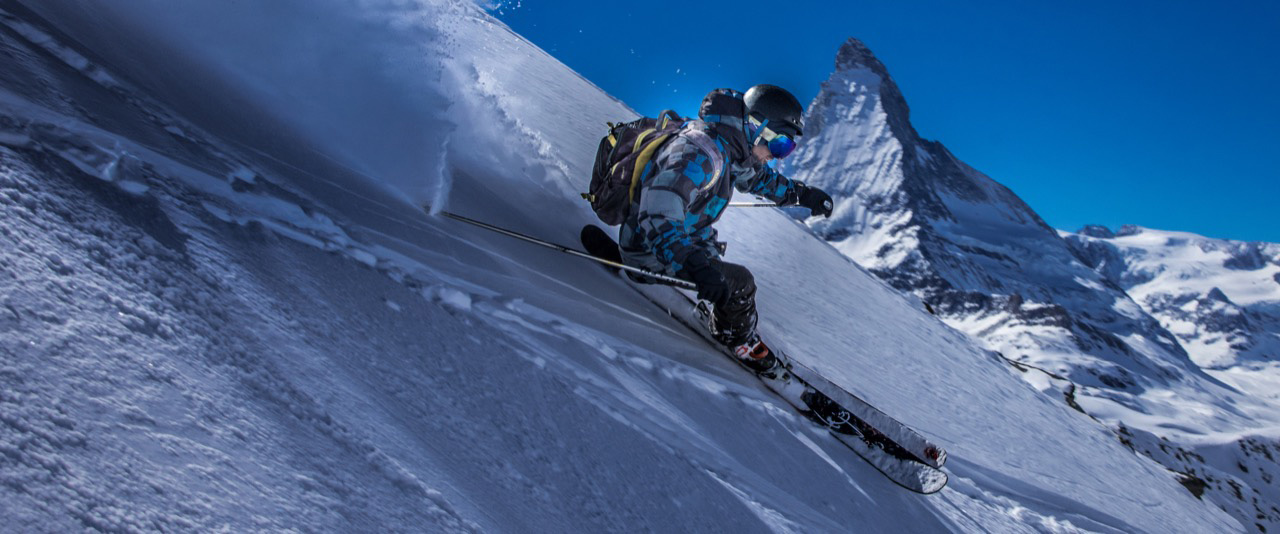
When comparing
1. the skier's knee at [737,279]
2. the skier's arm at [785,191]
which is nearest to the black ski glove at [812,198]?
the skier's arm at [785,191]

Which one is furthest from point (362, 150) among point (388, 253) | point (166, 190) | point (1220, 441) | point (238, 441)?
point (1220, 441)

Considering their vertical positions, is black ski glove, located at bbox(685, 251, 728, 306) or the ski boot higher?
black ski glove, located at bbox(685, 251, 728, 306)

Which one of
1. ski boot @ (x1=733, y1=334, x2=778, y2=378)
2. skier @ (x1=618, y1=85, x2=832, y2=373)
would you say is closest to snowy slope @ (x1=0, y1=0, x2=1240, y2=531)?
ski boot @ (x1=733, y1=334, x2=778, y2=378)

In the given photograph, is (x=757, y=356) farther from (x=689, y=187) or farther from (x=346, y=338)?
(x=346, y=338)

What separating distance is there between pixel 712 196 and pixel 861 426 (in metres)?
2.07

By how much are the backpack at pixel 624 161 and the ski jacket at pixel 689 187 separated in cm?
11

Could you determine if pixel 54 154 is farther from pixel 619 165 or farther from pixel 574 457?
pixel 619 165

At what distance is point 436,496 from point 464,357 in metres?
0.98

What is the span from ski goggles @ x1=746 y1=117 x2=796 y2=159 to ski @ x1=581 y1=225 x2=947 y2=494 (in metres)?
1.53

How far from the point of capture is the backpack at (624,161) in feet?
18.4

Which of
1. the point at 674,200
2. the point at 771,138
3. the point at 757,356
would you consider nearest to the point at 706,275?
the point at 674,200

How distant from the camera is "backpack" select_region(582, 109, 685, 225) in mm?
5598

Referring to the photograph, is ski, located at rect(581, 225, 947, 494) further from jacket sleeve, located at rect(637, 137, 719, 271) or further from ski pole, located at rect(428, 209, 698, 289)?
jacket sleeve, located at rect(637, 137, 719, 271)

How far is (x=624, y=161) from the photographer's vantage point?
19.1 feet
